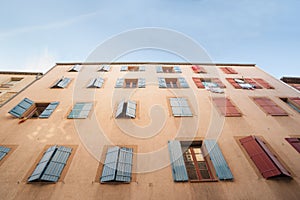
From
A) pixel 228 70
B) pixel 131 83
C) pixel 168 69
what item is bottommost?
pixel 131 83

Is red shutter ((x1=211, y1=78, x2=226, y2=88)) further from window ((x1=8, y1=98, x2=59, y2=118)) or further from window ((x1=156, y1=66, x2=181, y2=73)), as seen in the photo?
window ((x1=8, y1=98, x2=59, y2=118))

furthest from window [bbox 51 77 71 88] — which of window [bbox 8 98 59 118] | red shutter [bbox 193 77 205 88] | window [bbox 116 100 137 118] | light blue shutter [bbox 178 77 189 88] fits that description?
red shutter [bbox 193 77 205 88]

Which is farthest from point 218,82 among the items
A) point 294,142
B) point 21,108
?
point 21,108

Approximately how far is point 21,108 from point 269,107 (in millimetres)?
17299

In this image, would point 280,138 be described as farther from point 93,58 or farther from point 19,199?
point 93,58

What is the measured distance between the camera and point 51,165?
6758 millimetres

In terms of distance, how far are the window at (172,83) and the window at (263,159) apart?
22.7 ft

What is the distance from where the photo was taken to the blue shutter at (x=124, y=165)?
6.41m

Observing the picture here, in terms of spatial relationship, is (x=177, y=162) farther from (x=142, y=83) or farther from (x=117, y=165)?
(x=142, y=83)

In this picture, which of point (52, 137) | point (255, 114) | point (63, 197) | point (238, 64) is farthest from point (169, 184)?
point (238, 64)

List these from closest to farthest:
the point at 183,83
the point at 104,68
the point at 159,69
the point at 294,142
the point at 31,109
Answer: the point at 294,142 < the point at 31,109 < the point at 183,83 < the point at 104,68 < the point at 159,69

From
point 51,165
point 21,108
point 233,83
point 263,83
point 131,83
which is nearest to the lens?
point 51,165

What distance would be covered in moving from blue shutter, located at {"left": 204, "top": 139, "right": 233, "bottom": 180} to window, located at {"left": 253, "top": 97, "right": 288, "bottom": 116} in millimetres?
5559

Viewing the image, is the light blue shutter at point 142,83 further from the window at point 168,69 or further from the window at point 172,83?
the window at point 168,69
